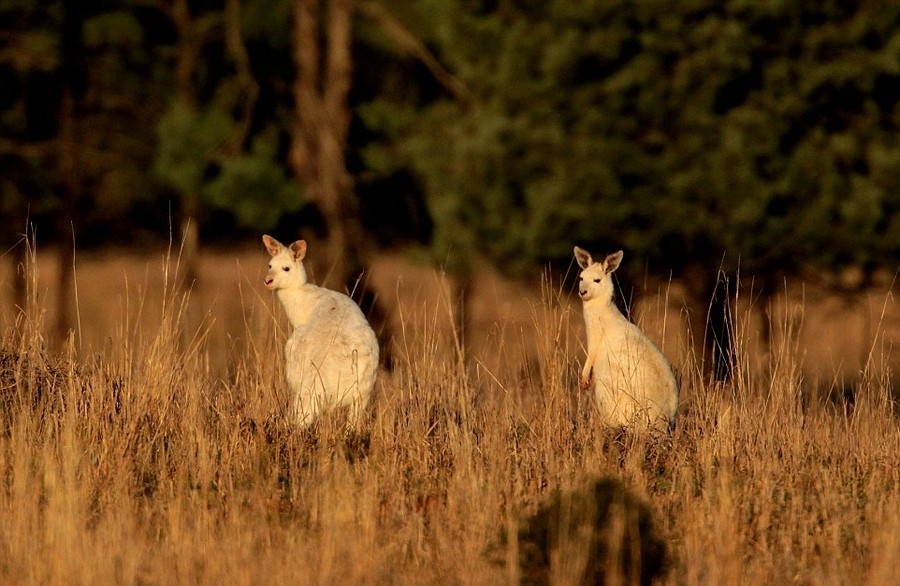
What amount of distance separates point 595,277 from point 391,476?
92.5 inches

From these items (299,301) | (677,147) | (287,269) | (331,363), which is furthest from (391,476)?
(677,147)

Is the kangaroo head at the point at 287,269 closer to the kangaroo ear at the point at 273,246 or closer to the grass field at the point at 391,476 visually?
the kangaroo ear at the point at 273,246

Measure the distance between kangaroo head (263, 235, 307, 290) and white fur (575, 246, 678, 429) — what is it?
1.90m

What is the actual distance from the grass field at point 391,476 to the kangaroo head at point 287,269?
0.68 metres

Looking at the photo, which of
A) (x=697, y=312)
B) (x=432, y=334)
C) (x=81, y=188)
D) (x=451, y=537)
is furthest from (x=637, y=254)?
(x=81, y=188)

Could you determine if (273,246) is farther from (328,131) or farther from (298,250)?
(328,131)

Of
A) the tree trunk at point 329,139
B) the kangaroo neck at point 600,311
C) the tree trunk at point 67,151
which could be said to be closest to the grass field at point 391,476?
the kangaroo neck at point 600,311

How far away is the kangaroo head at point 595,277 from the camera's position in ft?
28.2

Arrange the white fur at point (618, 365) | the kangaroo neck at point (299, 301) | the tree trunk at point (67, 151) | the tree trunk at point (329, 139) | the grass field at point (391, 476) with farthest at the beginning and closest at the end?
the tree trunk at point (67, 151) < the tree trunk at point (329, 139) < the kangaroo neck at point (299, 301) < the white fur at point (618, 365) < the grass field at point (391, 476)

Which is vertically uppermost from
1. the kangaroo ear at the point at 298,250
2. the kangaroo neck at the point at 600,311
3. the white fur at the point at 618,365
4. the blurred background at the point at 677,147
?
the blurred background at the point at 677,147

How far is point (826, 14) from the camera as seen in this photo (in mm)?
13695

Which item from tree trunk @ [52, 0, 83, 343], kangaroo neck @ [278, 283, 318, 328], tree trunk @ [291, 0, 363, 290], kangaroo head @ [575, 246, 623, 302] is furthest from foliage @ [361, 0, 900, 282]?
tree trunk @ [52, 0, 83, 343]

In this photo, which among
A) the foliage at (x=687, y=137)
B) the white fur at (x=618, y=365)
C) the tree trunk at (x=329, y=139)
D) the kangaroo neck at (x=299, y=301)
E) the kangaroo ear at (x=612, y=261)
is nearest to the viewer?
the white fur at (x=618, y=365)

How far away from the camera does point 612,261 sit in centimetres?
859
